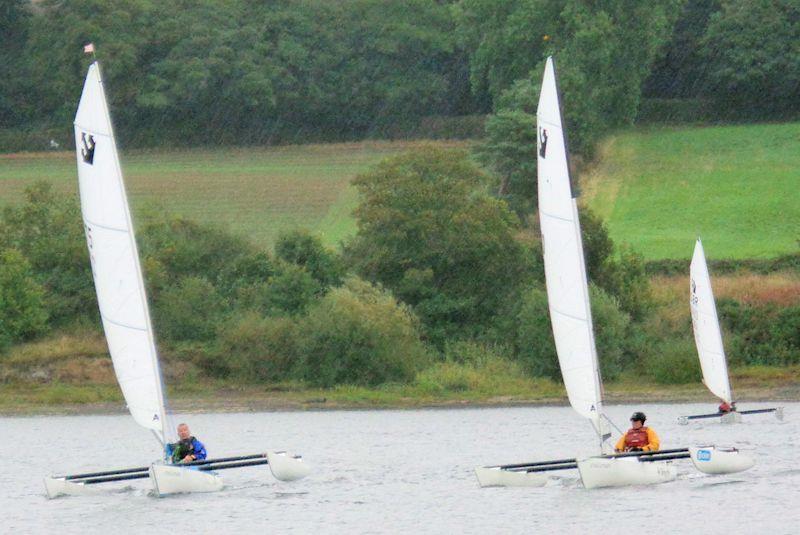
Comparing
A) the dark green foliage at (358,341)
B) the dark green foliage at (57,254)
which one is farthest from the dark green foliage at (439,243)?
the dark green foliage at (57,254)

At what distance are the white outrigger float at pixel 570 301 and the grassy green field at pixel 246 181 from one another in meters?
43.3

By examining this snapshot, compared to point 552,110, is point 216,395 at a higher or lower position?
lower

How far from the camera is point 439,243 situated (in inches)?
2544

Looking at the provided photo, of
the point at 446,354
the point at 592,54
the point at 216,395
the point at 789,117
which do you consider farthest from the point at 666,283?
the point at 789,117

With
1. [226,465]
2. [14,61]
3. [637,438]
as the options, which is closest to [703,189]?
[14,61]

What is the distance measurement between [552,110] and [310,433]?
24.0 m

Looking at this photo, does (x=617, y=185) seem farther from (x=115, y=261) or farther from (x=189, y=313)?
(x=115, y=261)

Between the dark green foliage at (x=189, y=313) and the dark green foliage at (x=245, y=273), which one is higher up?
the dark green foliage at (x=245, y=273)

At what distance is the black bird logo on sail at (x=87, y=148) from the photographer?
30688mm

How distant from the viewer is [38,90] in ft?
330

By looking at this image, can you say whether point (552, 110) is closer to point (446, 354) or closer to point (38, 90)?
point (446, 354)

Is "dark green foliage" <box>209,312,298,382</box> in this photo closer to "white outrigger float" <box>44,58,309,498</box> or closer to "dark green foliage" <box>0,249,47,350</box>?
"dark green foliage" <box>0,249,47,350</box>

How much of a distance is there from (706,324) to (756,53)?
4517 cm

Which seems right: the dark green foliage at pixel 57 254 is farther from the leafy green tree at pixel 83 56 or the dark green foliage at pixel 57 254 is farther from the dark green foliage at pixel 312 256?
the leafy green tree at pixel 83 56
